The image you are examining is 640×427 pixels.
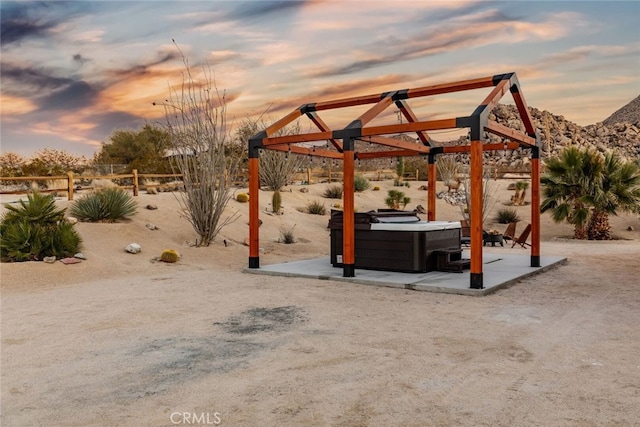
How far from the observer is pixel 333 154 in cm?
1250

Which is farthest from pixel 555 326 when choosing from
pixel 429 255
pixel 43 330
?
pixel 43 330

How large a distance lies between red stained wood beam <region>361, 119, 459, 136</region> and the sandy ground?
8.19 feet

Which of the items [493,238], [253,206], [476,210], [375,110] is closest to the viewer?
[476,210]

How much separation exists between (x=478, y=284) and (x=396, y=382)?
4.23 metres

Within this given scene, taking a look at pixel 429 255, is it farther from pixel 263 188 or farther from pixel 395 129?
pixel 263 188

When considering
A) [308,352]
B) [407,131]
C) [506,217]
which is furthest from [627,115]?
[308,352]

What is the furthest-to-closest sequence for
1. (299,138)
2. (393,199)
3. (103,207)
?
(393,199)
(103,207)
(299,138)

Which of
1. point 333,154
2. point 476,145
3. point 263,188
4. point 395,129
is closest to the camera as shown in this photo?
point 476,145

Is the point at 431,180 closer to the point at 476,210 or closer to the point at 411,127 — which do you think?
the point at 411,127

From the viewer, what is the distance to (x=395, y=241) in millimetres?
9812

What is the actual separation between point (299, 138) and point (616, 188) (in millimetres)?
10832

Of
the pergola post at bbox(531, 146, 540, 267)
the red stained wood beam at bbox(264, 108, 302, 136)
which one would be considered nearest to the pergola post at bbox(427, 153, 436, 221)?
the pergola post at bbox(531, 146, 540, 267)

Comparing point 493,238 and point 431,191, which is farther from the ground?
point 431,191

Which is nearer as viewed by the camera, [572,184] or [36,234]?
[36,234]
